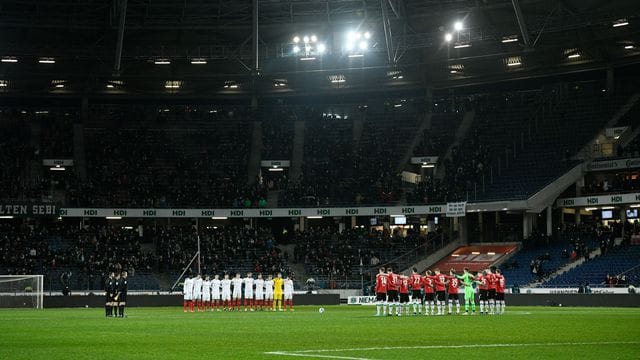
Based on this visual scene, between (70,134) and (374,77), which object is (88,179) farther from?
(374,77)

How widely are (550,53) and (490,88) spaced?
795 cm

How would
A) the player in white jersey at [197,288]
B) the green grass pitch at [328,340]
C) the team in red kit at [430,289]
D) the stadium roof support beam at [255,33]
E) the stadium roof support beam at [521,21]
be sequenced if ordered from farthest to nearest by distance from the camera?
the stadium roof support beam at [255,33] < the stadium roof support beam at [521,21] < the player in white jersey at [197,288] < the team in red kit at [430,289] < the green grass pitch at [328,340]

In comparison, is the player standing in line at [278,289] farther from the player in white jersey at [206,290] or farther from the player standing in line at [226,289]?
the player in white jersey at [206,290]

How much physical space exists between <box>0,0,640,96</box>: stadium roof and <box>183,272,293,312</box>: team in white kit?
2027cm

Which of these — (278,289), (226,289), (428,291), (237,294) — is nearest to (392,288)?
(428,291)

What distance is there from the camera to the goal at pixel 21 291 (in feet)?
186

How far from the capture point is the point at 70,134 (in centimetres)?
8244

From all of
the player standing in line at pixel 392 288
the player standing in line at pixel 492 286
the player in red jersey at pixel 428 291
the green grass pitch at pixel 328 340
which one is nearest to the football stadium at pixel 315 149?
the player in red jersey at pixel 428 291

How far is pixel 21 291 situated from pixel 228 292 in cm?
1351

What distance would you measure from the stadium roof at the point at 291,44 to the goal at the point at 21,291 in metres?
18.4

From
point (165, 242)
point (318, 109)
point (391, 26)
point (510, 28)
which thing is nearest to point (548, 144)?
point (510, 28)

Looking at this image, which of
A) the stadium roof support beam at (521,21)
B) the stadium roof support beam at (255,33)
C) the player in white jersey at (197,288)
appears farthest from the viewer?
the stadium roof support beam at (255,33)

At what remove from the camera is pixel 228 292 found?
175ft

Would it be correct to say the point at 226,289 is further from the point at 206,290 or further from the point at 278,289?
the point at 278,289
